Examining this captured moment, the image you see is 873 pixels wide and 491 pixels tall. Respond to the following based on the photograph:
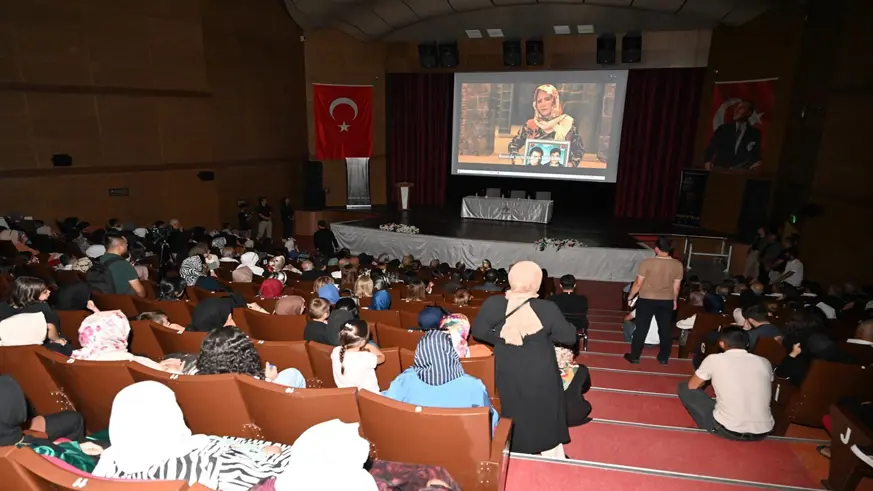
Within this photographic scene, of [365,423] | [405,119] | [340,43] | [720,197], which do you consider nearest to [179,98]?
[340,43]

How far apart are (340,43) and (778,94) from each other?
12075 mm

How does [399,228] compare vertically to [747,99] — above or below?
below

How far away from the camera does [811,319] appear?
4160 millimetres

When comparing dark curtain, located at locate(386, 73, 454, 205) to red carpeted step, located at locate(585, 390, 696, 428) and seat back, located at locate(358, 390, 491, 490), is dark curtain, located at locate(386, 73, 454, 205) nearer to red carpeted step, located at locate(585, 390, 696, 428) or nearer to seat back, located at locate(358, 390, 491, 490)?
red carpeted step, located at locate(585, 390, 696, 428)

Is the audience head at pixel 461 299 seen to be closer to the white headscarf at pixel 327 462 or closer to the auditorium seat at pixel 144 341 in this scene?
the auditorium seat at pixel 144 341

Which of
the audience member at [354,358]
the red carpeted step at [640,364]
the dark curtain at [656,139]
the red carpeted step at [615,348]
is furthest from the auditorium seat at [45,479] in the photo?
the dark curtain at [656,139]

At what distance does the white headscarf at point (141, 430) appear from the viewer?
1.92 metres

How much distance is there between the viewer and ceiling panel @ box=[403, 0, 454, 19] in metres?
13.8

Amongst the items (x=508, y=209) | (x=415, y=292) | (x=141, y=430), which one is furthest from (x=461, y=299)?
(x=508, y=209)

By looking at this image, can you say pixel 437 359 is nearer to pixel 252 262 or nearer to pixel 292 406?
pixel 292 406

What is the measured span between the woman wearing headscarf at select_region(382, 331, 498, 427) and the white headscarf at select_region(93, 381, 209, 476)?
1.14m

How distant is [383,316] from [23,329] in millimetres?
2692

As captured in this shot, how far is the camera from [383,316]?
4773 mm

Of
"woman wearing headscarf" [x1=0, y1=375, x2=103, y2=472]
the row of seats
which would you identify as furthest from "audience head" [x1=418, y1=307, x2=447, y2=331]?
"woman wearing headscarf" [x1=0, y1=375, x2=103, y2=472]
